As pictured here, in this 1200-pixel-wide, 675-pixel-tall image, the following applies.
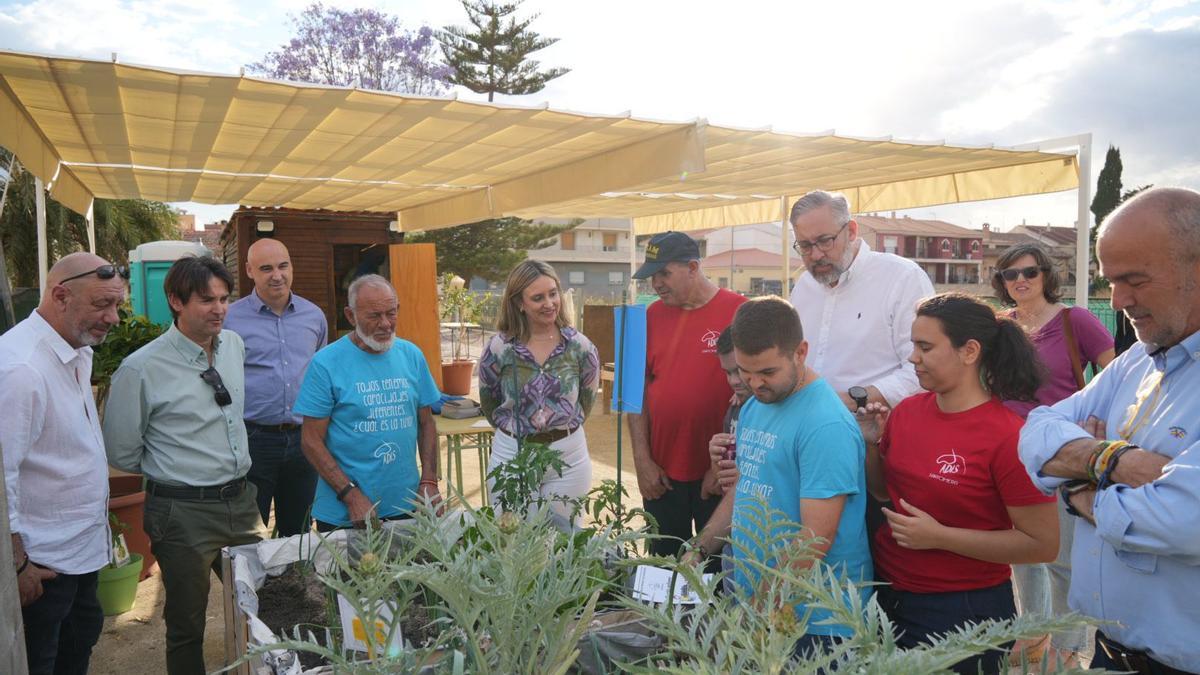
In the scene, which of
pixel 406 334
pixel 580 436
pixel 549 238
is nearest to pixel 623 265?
pixel 549 238

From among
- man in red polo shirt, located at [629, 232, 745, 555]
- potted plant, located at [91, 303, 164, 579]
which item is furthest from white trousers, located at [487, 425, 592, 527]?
potted plant, located at [91, 303, 164, 579]

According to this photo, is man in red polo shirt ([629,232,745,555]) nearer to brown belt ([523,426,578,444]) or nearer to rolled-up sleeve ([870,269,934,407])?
brown belt ([523,426,578,444])

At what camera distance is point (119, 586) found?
3.77 metres

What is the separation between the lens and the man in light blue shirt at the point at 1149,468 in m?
1.27

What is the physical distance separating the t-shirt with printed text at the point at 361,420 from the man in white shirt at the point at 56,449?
0.69 m

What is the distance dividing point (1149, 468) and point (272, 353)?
330cm

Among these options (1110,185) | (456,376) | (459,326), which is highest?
(1110,185)

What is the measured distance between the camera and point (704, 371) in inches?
115

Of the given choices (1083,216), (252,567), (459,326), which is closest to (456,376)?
(459,326)

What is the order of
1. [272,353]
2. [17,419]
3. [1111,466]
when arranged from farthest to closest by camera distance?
[272,353]
[17,419]
[1111,466]

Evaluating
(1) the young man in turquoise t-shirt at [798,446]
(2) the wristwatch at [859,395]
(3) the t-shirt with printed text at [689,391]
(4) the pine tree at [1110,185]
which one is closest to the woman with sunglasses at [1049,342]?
(2) the wristwatch at [859,395]

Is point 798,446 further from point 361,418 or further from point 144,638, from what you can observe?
point 144,638

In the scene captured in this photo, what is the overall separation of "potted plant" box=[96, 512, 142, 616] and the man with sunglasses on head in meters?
1.33

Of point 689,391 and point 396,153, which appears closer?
point 689,391
